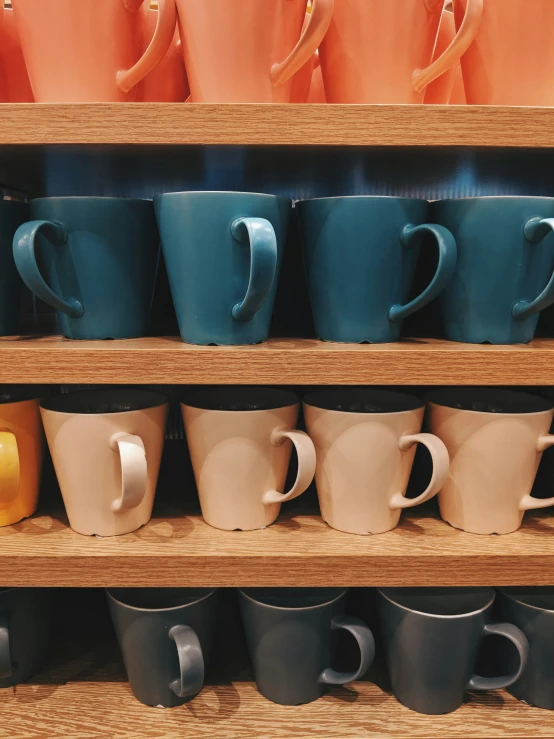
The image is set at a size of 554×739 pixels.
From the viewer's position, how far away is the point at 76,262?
581 millimetres

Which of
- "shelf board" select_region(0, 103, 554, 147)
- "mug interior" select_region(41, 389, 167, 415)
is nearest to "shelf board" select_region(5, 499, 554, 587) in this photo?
"mug interior" select_region(41, 389, 167, 415)

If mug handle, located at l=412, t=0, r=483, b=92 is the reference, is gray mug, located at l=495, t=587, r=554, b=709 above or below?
below

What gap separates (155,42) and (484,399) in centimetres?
53

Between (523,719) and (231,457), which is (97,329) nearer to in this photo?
(231,457)

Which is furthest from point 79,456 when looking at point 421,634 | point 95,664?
point 421,634

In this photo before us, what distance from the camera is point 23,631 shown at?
0.68 meters

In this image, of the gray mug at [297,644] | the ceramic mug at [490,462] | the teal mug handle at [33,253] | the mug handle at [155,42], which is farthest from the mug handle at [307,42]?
the gray mug at [297,644]

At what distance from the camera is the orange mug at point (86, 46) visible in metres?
0.54

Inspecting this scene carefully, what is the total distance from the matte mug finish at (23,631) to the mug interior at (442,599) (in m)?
0.40

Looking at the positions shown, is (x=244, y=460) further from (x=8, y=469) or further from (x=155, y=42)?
(x=155, y=42)

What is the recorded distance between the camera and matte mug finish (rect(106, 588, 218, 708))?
24.2 inches

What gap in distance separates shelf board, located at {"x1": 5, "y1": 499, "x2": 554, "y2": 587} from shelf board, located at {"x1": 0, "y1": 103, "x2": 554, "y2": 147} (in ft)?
1.28

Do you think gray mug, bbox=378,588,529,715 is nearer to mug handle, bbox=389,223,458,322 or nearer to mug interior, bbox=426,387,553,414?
mug interior, bbox=426,387,553,414

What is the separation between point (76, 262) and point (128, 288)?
0.18 ft
